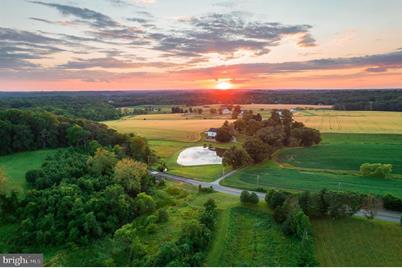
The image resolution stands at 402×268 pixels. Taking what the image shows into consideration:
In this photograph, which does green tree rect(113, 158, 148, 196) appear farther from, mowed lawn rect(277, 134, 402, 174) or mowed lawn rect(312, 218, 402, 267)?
mowed lawn rect(277, 134, 402, 174)

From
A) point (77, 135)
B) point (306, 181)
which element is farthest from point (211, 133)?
point (306, 181)

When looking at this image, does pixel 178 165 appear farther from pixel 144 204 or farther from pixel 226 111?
pixel 226 111

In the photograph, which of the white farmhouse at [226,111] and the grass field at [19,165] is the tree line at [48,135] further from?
the white farmhouse at [226,111]

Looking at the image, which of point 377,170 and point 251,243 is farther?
point 377,170

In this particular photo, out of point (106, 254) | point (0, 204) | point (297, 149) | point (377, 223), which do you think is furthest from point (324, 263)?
point (297, 149)

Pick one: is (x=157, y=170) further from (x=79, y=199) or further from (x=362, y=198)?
(x=362, y=198)

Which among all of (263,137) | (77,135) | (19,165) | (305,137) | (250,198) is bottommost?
Result: (250,198)

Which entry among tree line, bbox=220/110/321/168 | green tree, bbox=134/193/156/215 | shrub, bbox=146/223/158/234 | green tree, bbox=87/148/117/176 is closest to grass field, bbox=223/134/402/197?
tree line, bbox=220/110/321/168
